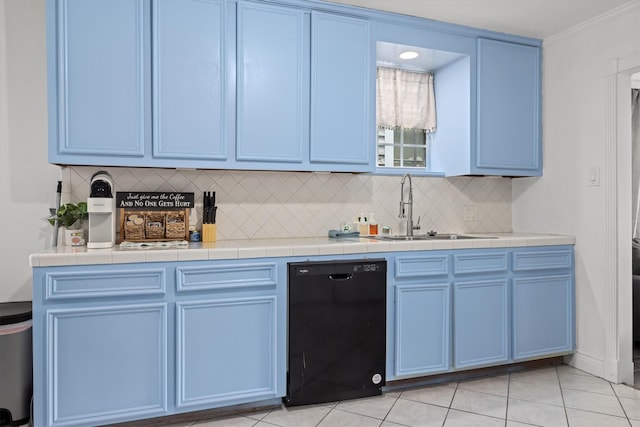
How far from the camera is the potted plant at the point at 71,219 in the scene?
241 centimetres

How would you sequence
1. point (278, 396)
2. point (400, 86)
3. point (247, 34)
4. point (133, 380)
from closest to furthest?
point (133, 380), point (278, 396), point (247, 34), point (400, 86)

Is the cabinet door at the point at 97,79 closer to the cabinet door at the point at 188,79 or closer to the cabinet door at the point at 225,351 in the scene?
the cabinet door at the point at 188,79

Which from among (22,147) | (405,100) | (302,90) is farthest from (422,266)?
(22,147)

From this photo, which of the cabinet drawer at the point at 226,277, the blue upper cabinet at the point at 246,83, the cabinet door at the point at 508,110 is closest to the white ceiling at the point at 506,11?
the blue upper cabinet at the point at 246,83

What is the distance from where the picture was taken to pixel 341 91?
2850 millimetres

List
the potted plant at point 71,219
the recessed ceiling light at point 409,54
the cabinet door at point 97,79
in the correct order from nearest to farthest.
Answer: the cabinet door at point 97,79
the potted plant at point 71,219
the recessed ceiling light at point 409,54

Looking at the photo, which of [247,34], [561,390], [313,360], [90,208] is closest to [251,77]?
[247,34]

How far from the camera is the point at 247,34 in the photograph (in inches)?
103

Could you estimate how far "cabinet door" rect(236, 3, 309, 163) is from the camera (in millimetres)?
2629

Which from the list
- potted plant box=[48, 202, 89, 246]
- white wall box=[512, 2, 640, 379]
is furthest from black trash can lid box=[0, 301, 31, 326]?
white wall box=[512, 2, 640, 379]

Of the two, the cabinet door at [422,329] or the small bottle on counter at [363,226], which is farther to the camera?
the small bottle on counter at [363,226]

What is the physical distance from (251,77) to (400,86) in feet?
4.42

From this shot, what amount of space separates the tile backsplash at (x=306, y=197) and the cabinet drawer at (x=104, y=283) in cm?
73

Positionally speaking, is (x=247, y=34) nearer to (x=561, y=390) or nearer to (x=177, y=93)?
(x=177, y=93)
